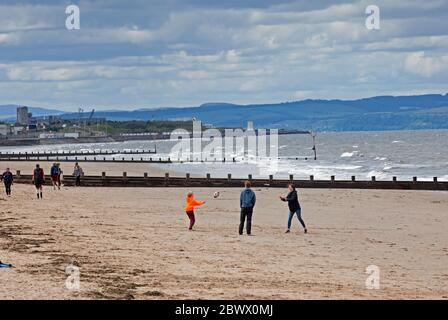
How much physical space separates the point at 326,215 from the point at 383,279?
15.5 meters

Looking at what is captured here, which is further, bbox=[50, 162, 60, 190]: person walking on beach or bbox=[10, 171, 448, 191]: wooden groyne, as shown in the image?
bbox=[10, 171, 448, 191]: wooden groyne

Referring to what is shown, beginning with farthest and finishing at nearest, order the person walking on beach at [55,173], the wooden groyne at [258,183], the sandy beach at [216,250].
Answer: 1. the wooden groyne at [258,183]
2. the person walking on beach at [55,173]
3. the sandy beach at [216,250]

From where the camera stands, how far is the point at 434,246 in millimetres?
24156

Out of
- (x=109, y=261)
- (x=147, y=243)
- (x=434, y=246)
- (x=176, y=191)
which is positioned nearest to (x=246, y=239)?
(x=147, y=243)

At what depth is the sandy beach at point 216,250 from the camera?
1553 centimetres

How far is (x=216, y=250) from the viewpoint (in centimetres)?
2148

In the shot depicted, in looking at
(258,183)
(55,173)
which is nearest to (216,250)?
(55,173)

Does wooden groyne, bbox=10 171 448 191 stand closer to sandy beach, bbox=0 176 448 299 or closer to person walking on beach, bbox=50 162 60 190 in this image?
person walking on beach, bbox=50 162 60 190

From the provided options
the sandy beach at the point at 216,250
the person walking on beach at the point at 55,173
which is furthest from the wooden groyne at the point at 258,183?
the sandy beach at the point at 216,250

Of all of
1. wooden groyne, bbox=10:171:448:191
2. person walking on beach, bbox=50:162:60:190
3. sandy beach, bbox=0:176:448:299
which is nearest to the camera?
sandy beach, bbox=0:176:448:299

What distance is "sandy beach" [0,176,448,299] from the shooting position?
15.5 meters

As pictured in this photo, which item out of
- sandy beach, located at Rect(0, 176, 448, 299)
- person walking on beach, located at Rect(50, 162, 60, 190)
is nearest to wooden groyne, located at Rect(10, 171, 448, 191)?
person walking on beach, located at Rect(50, 162, 60, 190)

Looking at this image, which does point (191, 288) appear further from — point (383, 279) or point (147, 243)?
point (147, 243)

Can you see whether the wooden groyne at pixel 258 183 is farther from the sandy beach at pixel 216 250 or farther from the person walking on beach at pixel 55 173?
the sandy beach at pixel 216 250
